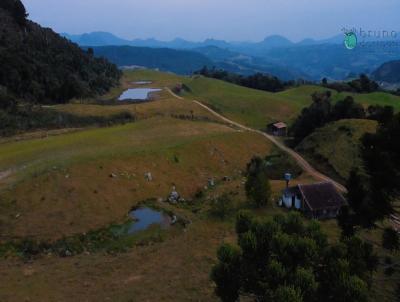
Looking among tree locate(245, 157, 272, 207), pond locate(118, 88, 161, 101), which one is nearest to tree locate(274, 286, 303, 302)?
tree locate(245, 157, 272, 207)

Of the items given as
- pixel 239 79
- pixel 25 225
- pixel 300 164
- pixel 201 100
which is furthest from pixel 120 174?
pixel 239 79

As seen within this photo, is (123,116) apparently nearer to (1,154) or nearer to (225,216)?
(1,154)

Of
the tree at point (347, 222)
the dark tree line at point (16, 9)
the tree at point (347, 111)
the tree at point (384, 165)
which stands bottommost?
the tree at point (347, 111)

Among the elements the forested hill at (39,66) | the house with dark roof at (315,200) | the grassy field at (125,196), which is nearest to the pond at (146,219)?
the grassy field at (125,196)

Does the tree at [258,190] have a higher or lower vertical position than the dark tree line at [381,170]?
lower

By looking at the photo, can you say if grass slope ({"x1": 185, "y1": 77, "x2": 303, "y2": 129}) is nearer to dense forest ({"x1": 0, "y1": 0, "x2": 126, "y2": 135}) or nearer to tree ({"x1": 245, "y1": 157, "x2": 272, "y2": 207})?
dense forest ({"x1": 0, "y1": 0, "x2": 126, "y2": 135})

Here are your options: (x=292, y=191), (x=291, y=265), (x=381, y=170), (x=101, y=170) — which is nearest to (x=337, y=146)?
(x=292, y=191)

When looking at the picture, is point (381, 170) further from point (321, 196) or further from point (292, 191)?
point (292, 191)

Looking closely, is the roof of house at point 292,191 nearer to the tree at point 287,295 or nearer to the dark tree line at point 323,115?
the tree at point 287,295
